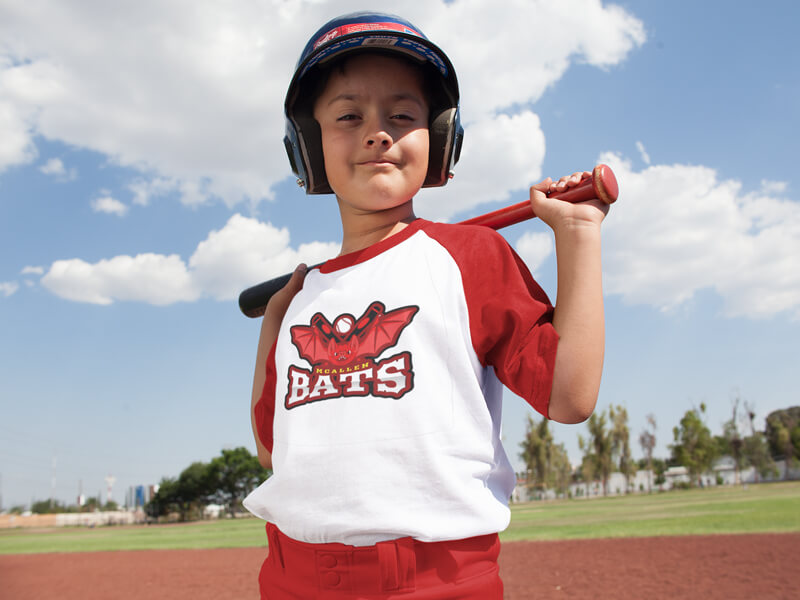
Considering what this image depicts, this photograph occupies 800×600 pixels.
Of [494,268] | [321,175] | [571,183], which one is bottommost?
[494,268]

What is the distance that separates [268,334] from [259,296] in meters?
0.28

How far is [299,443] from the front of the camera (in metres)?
1.29

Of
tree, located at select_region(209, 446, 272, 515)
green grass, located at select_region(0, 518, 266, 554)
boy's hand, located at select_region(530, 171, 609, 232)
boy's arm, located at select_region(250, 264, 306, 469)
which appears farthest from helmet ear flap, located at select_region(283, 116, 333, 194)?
tree, located at select_region(209, 446, 272, 515)

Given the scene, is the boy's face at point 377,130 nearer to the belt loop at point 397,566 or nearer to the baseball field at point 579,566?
the belt loop at point 397,566

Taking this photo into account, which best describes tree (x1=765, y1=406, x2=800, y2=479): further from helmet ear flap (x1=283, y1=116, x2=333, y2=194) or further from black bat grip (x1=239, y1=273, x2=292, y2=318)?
helmet ear flap (x1=283, y1=116, x2=333, y2=194)

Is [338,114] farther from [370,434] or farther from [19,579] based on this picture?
[19,579]

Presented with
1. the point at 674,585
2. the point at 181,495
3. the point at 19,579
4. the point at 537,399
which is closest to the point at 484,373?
the point at 537,399

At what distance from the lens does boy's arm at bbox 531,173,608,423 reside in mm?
1146

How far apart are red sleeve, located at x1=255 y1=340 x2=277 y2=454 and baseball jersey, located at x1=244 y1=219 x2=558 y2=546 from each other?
17 centimetres

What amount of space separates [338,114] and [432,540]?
0.98 m

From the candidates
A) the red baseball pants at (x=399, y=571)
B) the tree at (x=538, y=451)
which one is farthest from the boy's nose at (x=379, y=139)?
the tree at (x=538, y=451)

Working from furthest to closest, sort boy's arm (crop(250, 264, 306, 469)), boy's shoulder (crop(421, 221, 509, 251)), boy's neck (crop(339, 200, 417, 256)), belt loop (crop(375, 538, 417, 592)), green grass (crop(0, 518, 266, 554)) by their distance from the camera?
1. green grass (crop(0, 518, 266, 554))
2. boy's arm (crop(250, 264, 306, 469))
3. boy's neck (crop(339, 200, 417, 256))
4. boy's shoulder (crop(421, 221, 509, 251))
5. belt loop (crop(375, 538, 417, 592))

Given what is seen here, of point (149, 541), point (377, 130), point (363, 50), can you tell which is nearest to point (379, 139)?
point (377, 130)

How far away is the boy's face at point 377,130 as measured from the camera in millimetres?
1448
